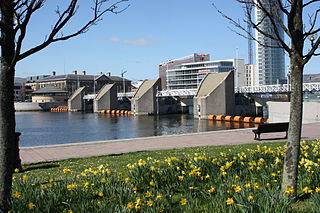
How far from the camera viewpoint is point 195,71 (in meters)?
145

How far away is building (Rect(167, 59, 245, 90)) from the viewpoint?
455ft

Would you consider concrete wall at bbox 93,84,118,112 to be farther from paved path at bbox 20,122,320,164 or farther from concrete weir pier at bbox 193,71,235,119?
paved path at bbox 20,122,320,164

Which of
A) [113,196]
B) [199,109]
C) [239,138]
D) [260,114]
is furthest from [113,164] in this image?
[260,114]

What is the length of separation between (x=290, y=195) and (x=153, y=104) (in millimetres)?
74889

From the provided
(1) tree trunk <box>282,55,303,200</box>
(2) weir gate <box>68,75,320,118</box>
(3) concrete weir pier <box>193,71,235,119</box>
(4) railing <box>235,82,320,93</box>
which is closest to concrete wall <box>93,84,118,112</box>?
(2) weir gate <box>68,75,320,118</box>

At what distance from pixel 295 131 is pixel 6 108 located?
4722 mm

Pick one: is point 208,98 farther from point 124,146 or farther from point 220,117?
point 124,146

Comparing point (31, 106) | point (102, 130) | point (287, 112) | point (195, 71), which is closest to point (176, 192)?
point (287, 112)

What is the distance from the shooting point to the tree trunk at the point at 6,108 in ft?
17.7

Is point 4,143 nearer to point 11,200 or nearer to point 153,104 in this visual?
→ point 11,200

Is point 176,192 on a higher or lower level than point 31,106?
lower

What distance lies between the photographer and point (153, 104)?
264 ft

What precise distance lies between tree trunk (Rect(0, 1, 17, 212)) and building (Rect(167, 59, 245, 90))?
131 meters

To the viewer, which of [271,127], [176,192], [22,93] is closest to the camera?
[176,192]
